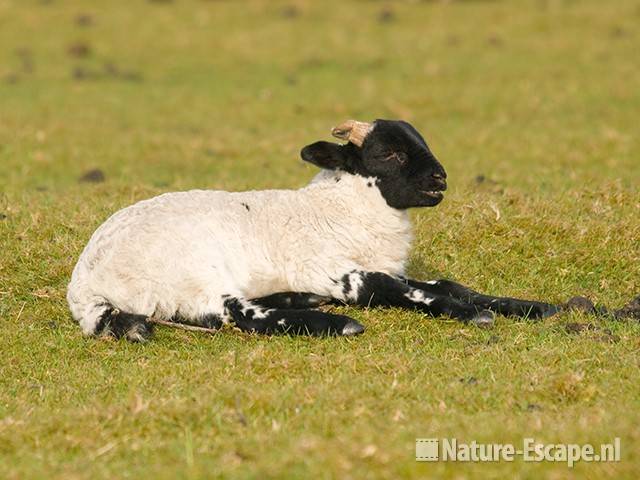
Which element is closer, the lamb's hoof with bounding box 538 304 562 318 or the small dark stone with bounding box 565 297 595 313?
the lamb's hoof with bounding box 538 304 562 318

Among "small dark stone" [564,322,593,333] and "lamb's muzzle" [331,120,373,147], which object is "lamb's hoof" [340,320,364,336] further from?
"lamb's muzzle" [331,120,373,147]

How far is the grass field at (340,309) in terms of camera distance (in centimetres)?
638

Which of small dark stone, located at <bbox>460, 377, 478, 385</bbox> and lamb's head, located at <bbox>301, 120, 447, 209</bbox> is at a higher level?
lamb's head, located at <bbox>301, 120, 447, 209</bbox>

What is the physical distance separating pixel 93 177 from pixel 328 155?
7040 millimetres

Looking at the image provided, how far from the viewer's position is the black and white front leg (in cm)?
891

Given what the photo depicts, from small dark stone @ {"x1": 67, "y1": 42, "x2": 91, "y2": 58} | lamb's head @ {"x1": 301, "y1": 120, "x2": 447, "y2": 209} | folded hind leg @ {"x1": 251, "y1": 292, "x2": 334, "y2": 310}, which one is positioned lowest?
folded hind leg @ {"x1": 251, "y1": 292, "x2": 334, "y2": 310}

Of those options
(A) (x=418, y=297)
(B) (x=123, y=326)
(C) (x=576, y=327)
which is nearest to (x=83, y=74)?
(B) (x=123, y=326)

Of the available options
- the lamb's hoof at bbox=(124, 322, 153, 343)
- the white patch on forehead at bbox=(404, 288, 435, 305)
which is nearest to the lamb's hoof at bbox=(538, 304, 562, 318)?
the white patch on forehead at bbox=(404, 288, 435, 305)

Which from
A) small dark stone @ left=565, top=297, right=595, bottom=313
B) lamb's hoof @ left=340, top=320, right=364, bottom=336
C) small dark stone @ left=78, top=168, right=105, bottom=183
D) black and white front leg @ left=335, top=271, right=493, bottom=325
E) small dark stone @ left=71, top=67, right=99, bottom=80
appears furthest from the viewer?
small dark stone @ left=71, top=67, right=99, bottom=80

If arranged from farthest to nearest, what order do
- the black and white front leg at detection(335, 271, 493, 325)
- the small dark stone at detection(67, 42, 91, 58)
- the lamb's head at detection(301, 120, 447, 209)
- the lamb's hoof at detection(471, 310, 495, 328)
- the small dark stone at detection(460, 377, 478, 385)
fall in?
the small dark stone at detection(67, 42, 91, 58), the lamb's head at detection(301, 120, 447, 209), the black and white front leg at detection(335, 271, 493, 325), the lamb's hoof at detection(471, 310, 495, 328), the small dark stone at detection(460, 377, 478, 385)

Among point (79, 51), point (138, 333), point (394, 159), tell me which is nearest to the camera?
point (138, 333)

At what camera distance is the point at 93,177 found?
51.6 ft

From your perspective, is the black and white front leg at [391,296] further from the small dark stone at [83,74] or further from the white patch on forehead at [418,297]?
the small dark stone at [83,74]

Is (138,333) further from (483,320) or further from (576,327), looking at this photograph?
(576,327)
